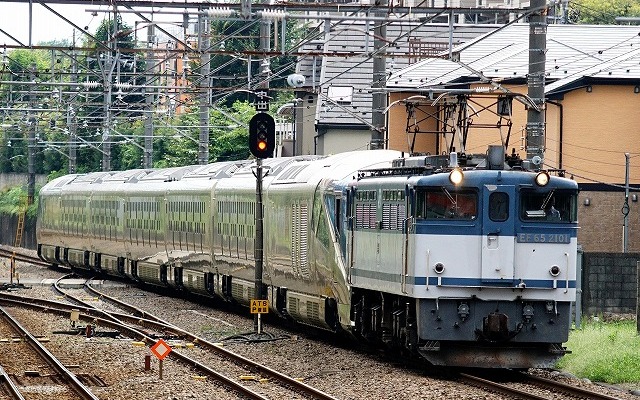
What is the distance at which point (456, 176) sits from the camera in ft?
55.0

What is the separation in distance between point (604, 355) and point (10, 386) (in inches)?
296

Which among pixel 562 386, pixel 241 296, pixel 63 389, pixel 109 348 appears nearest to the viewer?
pixel 562 386

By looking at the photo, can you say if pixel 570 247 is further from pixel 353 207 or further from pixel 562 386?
pixel 353 207

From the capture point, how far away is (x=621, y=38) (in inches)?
1558

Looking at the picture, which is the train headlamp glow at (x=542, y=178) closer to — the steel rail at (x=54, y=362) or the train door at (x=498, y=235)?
the train door at (x=498, y=235)

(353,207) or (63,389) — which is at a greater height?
(353,207)

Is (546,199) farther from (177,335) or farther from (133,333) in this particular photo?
(133,333)

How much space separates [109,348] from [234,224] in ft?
23.1

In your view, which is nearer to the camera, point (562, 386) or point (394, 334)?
point (562, 386)

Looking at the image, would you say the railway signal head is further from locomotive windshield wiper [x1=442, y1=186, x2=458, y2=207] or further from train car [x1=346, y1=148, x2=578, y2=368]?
locomotive windshield wiper [x1=442, y1=186, x2=458, y2=207]

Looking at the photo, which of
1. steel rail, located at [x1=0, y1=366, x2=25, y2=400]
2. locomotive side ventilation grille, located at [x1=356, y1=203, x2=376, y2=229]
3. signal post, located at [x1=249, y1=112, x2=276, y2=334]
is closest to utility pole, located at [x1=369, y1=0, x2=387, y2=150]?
signal post, located at [x1=249, y1=112, x2=276, y2=334]

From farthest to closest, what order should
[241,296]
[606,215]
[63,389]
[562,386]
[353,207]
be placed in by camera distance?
[606,215]
[241,296]
[353,207]
[63,389]
[562,386]

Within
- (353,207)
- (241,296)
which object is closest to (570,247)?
(353,207)

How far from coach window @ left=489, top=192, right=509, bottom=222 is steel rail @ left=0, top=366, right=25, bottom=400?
597 cm
